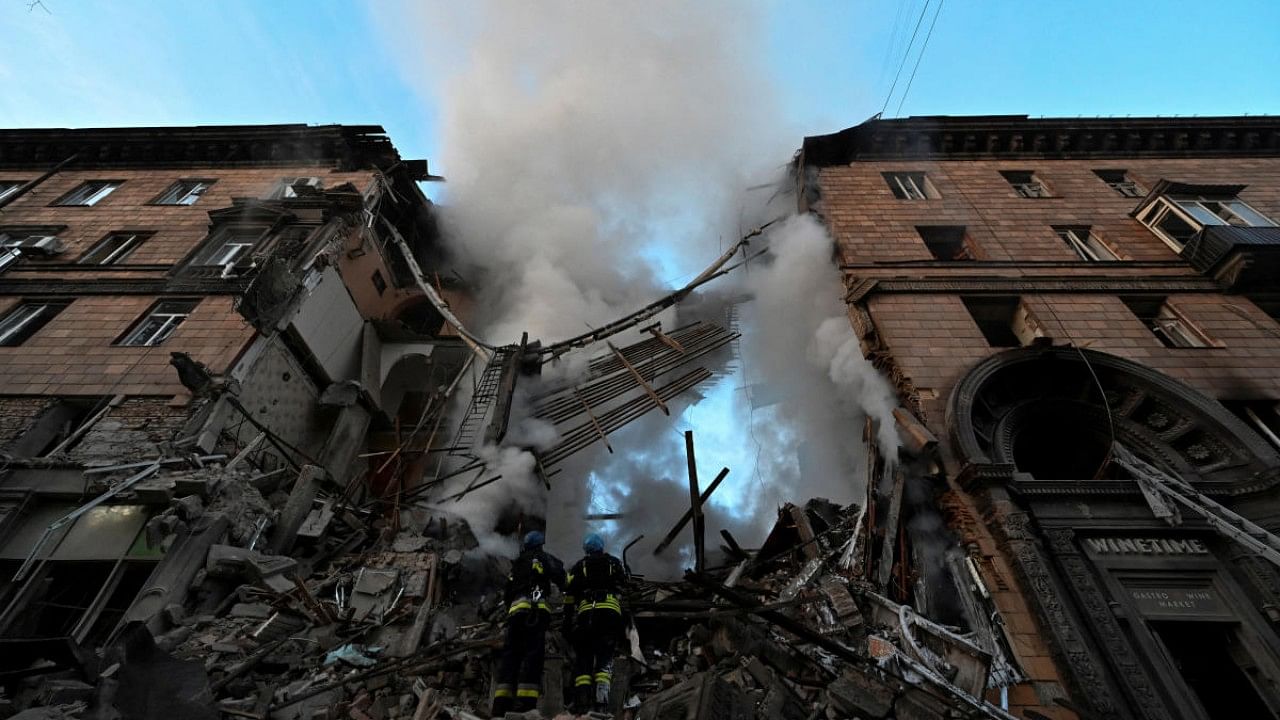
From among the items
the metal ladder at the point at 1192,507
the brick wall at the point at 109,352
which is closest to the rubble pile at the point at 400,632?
the brick wall at the point at 109,352

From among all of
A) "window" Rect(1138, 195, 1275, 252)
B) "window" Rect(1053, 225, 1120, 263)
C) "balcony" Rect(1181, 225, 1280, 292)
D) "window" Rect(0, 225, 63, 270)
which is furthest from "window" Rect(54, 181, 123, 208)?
"window" Rect(1138, 195, 1275, 252)

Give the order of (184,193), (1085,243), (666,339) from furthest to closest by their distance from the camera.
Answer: (184,193) < (666,339) < (1085,243)

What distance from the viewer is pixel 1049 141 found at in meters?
15.5

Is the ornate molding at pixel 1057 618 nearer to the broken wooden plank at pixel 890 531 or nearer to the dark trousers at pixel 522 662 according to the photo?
the broken wooden plank at pixel 890 531

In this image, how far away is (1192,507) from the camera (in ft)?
22.8

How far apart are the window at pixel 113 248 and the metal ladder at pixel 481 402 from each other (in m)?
9.90

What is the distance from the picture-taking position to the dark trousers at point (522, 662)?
491cm

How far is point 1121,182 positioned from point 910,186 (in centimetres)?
606

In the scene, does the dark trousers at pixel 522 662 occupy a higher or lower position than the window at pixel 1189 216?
lower

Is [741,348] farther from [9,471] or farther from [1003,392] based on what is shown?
[9,471]

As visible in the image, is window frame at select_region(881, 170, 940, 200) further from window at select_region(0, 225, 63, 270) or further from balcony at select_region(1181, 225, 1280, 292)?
window at select_region(0, 225, 63, 270)

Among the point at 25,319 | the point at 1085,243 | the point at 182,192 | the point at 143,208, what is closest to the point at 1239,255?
the point at 1085,243

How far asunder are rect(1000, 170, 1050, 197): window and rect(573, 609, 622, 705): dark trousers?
15.4m

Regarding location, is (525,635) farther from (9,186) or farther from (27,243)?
(9,186)
